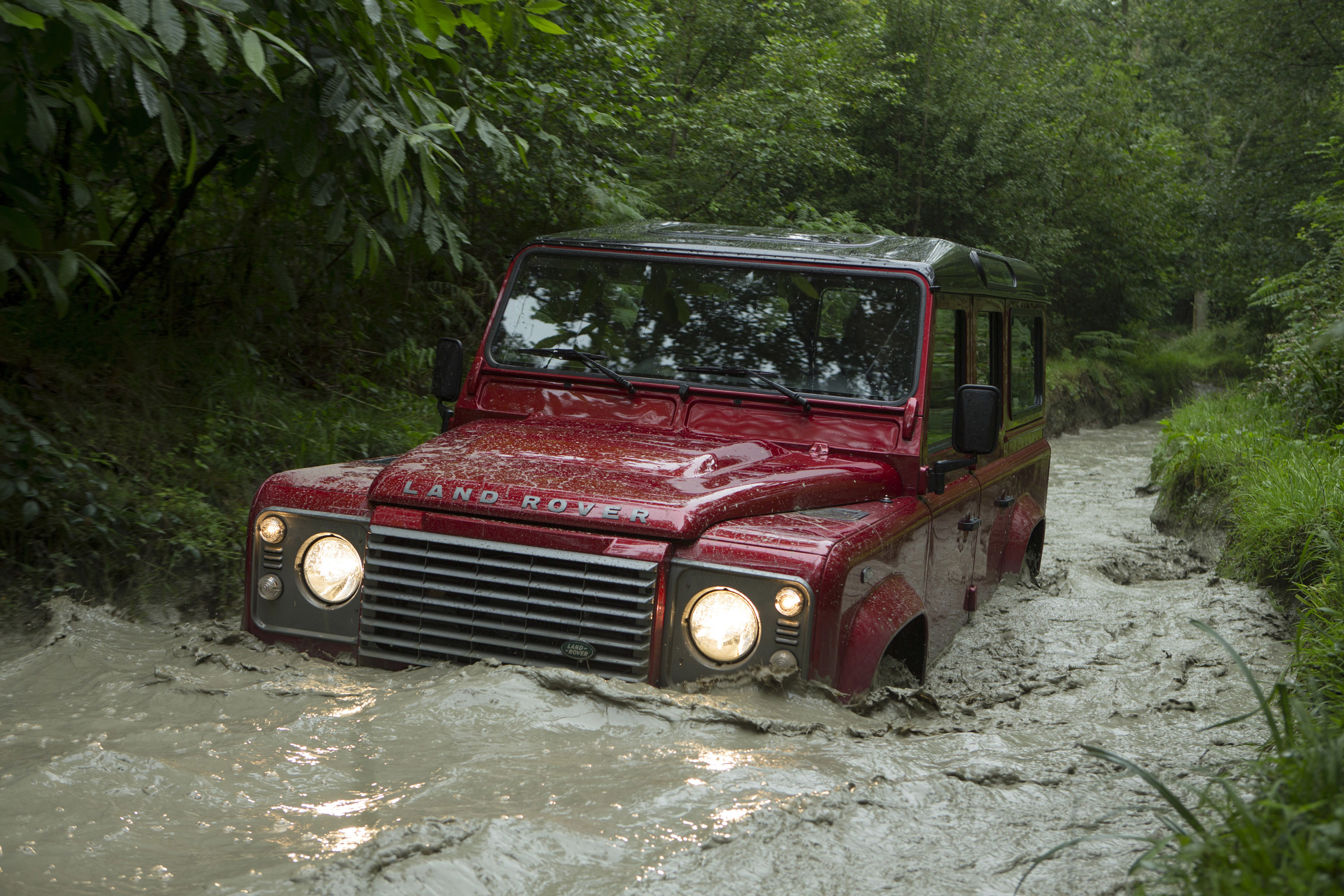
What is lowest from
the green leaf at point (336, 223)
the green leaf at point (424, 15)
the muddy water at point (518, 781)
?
the muddy water at point (518, 781)

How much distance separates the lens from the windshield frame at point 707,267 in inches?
168

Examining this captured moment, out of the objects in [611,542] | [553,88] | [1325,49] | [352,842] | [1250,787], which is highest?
[1325,49]

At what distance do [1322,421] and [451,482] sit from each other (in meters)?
8.88

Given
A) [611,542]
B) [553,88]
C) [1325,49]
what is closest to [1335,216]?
[553,88]

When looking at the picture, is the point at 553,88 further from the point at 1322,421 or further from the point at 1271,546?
the point at 1322,421

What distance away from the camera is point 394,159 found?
4.16 metres

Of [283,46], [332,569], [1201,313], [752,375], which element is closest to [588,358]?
[752,375]

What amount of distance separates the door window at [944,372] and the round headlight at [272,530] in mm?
2288

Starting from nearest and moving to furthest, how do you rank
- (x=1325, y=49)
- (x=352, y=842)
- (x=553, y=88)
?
Result: (x=352, y=842)
(x=553, y=88)
(x=1325, y=49)

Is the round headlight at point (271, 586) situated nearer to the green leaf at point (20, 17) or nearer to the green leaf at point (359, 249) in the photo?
the green leaf at point (359, 249)

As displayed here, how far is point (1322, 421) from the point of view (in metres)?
9.83

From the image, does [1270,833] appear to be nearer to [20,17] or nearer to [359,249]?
[20,17]

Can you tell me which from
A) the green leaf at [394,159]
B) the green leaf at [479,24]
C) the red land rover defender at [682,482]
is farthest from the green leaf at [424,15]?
the red land rover defender at [682,482]

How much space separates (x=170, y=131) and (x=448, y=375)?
4.68 ft
